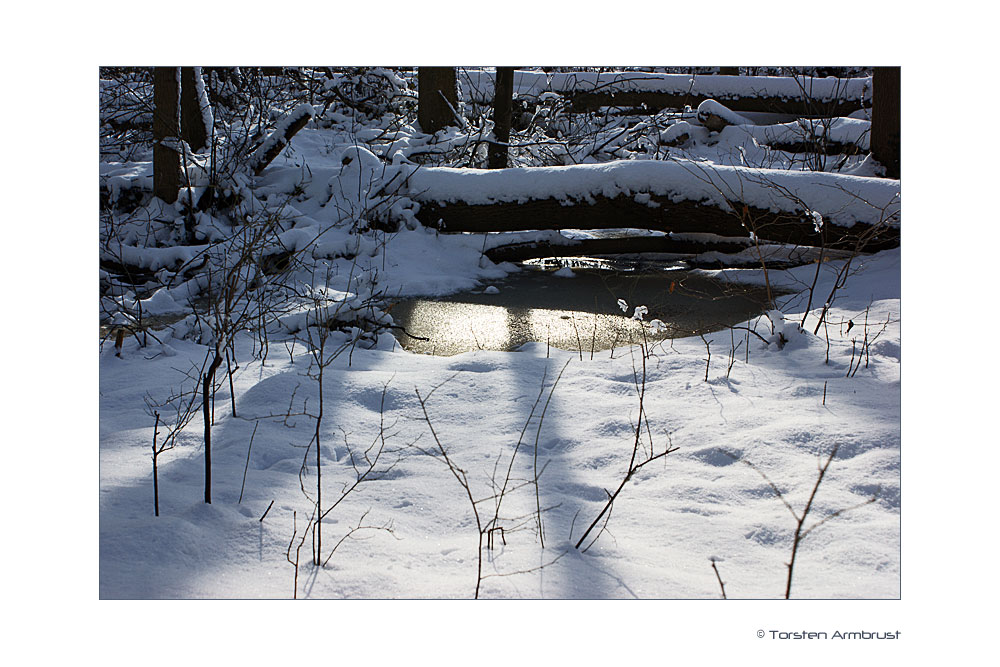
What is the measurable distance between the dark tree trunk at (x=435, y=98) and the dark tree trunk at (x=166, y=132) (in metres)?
3.36

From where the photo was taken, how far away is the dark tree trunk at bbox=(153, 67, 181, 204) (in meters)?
5.98

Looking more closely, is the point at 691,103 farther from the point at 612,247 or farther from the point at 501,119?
the point at 612,247

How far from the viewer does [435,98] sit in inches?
349

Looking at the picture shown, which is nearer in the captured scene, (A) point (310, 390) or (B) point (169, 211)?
(A) point (310, 390)

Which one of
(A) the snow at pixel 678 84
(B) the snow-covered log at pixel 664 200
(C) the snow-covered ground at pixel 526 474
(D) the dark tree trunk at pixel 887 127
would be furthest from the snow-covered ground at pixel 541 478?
(A) the snow at pixel 678 84

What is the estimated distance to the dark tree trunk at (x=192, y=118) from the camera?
7137 mm

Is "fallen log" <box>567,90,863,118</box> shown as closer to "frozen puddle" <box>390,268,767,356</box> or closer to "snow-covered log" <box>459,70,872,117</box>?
"snow-covered log" <box>459,70,872,117</box>

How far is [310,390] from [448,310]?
1799 mm

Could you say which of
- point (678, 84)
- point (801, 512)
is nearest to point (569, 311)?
point (801, 512)

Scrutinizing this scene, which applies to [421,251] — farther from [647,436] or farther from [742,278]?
[647,436]

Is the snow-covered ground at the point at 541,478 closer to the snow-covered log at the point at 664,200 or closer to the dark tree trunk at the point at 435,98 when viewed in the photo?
the snow-covered log at the point at 664,200

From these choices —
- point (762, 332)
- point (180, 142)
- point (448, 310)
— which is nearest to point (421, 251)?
point (448, 310)

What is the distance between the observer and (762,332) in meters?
4.00

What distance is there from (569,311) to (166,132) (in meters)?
3.65
